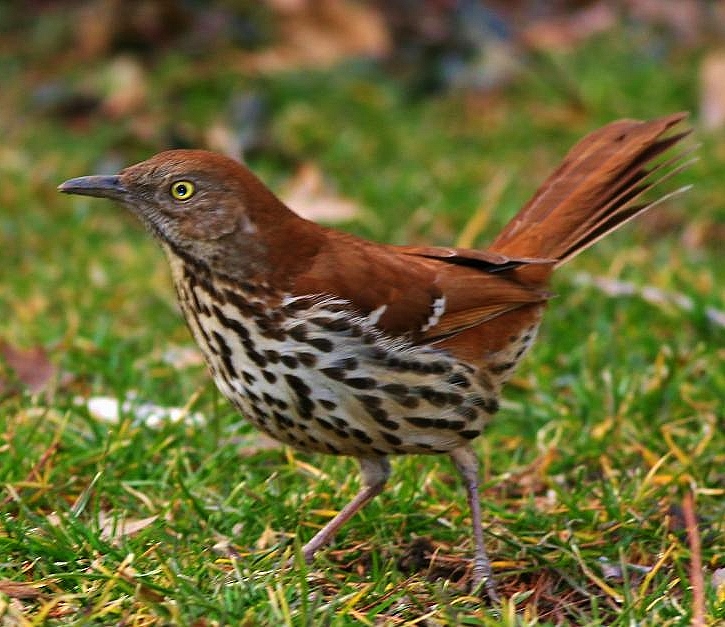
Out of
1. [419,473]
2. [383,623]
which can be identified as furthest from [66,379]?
[383,623]

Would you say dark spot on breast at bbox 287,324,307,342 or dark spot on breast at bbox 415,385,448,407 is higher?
dark spot on breast at bbox 287,324,307,342

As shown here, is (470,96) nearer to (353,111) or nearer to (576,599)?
(353,111)

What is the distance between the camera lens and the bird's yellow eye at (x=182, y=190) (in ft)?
12.0

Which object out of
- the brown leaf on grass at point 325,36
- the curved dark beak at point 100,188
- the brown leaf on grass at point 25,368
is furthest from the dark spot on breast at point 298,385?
the brown leaf on grass at point 325,36

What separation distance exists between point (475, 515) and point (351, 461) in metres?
0.72

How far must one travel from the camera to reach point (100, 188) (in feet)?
12.1

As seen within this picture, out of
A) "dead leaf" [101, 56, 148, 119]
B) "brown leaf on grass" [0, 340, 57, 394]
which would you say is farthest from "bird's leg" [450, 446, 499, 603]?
"dead leaf" [101, 56, 148, 119]

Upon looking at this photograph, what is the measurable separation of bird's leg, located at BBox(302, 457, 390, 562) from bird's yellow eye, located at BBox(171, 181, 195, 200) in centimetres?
87

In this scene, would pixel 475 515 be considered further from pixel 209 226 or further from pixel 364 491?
pixel 209 226

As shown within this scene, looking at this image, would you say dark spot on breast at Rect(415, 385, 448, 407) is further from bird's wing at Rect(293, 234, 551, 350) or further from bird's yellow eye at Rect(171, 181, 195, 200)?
bird's yellow eye at Rect(171, 181, 195, 200)

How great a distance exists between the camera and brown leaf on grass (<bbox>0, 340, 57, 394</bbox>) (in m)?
4.62

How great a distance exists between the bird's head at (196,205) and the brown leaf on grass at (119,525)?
73cm

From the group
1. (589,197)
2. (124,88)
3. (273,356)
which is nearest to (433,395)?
(273,356)

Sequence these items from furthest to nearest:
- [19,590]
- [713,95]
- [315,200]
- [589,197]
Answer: [713,95] → [315,200] → [589,197] → [19,590]
